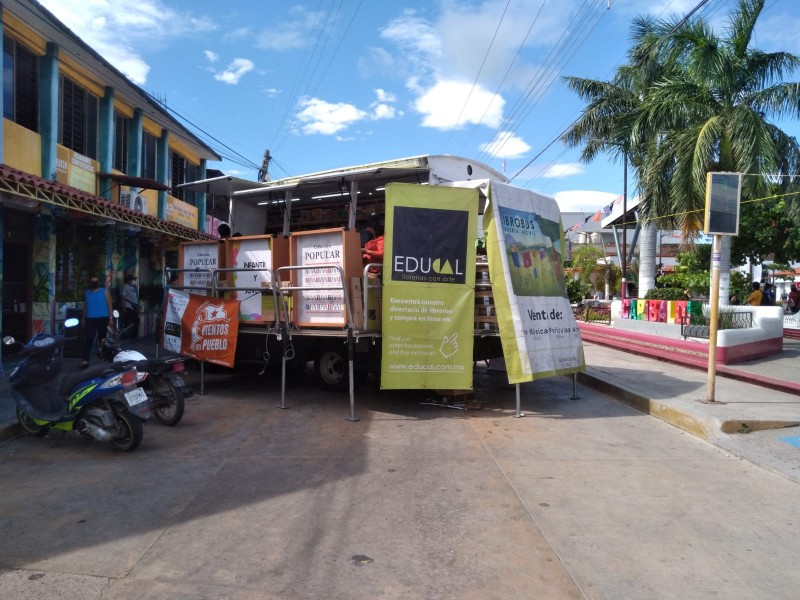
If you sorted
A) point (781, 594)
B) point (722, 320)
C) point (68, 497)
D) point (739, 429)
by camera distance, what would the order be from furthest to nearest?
1. point (722, 320)
2. point (739, 429)
3. point (68, 497)
4. point (781, 594)

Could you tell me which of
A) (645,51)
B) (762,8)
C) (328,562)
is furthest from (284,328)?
(645,51)

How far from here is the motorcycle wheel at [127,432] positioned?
5719 mm

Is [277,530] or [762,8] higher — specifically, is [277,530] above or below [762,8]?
below

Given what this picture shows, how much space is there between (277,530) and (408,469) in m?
1.67

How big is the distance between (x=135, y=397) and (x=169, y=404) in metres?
1.04

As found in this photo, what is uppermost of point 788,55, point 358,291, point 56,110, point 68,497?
point 788,55

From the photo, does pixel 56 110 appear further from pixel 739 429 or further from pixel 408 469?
pixel 739 429

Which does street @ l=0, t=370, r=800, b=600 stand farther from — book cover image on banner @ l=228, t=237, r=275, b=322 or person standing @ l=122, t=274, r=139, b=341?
person standing @ l=122, t=274, r=139, b=341

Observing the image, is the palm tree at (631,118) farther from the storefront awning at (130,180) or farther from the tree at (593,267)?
the storefront awning at (130,180)

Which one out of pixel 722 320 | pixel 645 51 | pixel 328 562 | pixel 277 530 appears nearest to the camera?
pixel 328 562

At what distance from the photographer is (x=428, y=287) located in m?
7.41

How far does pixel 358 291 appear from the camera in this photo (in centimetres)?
758

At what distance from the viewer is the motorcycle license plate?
5.75 m

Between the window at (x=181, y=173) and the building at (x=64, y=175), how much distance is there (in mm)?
2005
